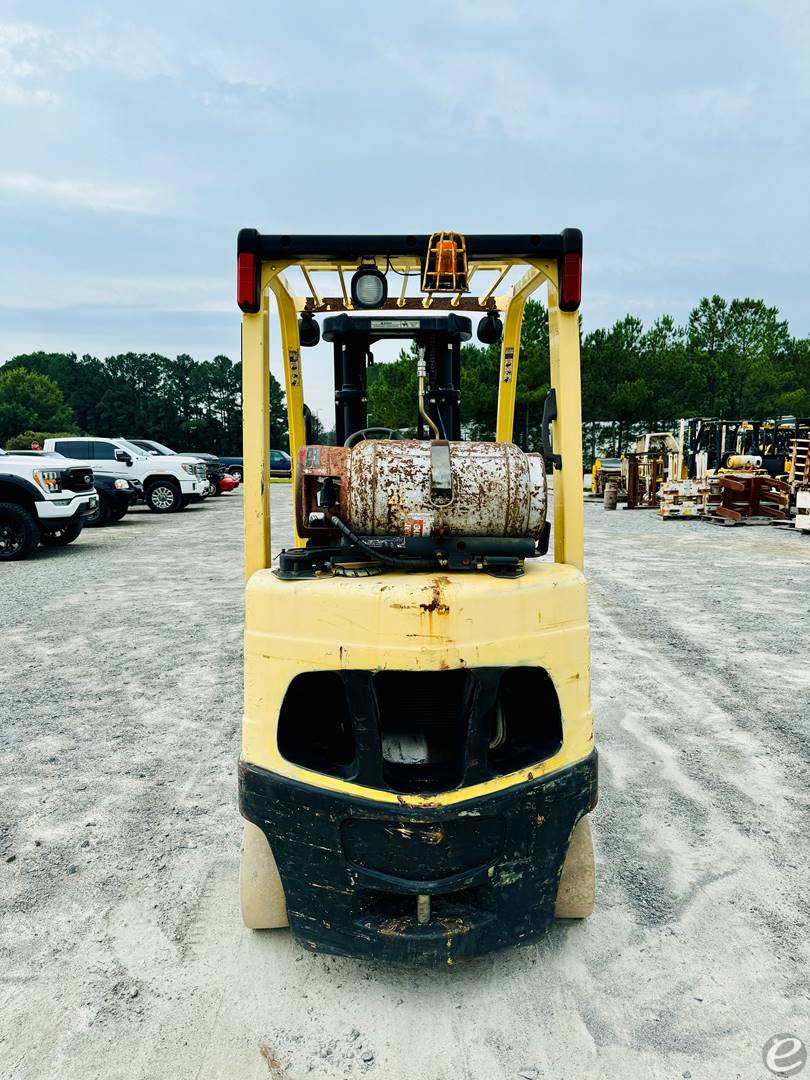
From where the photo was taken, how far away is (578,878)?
2816mm

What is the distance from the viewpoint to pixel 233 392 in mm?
91625

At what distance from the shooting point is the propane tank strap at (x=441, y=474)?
2.45 metres

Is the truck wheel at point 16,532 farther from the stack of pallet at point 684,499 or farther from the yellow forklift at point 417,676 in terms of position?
the stack of pallet at point 684,499

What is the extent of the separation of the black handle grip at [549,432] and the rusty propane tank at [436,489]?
412 millimetres

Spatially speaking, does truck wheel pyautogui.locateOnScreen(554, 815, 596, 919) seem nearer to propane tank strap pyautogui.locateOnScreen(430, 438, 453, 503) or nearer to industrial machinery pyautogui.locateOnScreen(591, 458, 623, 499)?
propane tank strap pyautogui.locateOnScreen(430, 438, 453, 503)

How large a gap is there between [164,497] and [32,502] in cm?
919

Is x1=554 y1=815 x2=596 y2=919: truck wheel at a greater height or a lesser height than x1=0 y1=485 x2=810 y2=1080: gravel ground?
greater

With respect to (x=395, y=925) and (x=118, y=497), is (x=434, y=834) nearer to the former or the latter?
(x=395, y=925)

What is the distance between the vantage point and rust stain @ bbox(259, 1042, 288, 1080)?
7.25 ft

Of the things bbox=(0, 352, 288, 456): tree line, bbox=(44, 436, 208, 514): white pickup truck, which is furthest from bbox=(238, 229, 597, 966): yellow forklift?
bbox=(0, 352, 288, 456): tree line

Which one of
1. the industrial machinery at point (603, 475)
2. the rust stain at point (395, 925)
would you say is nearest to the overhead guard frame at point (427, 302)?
the rust stain at point (395, 925)

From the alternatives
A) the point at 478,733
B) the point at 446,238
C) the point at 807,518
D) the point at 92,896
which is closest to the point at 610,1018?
the point at 478,733

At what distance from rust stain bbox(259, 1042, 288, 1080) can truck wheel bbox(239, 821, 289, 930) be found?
1.59ft

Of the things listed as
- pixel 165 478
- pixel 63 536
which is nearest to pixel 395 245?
pixel 63 536
